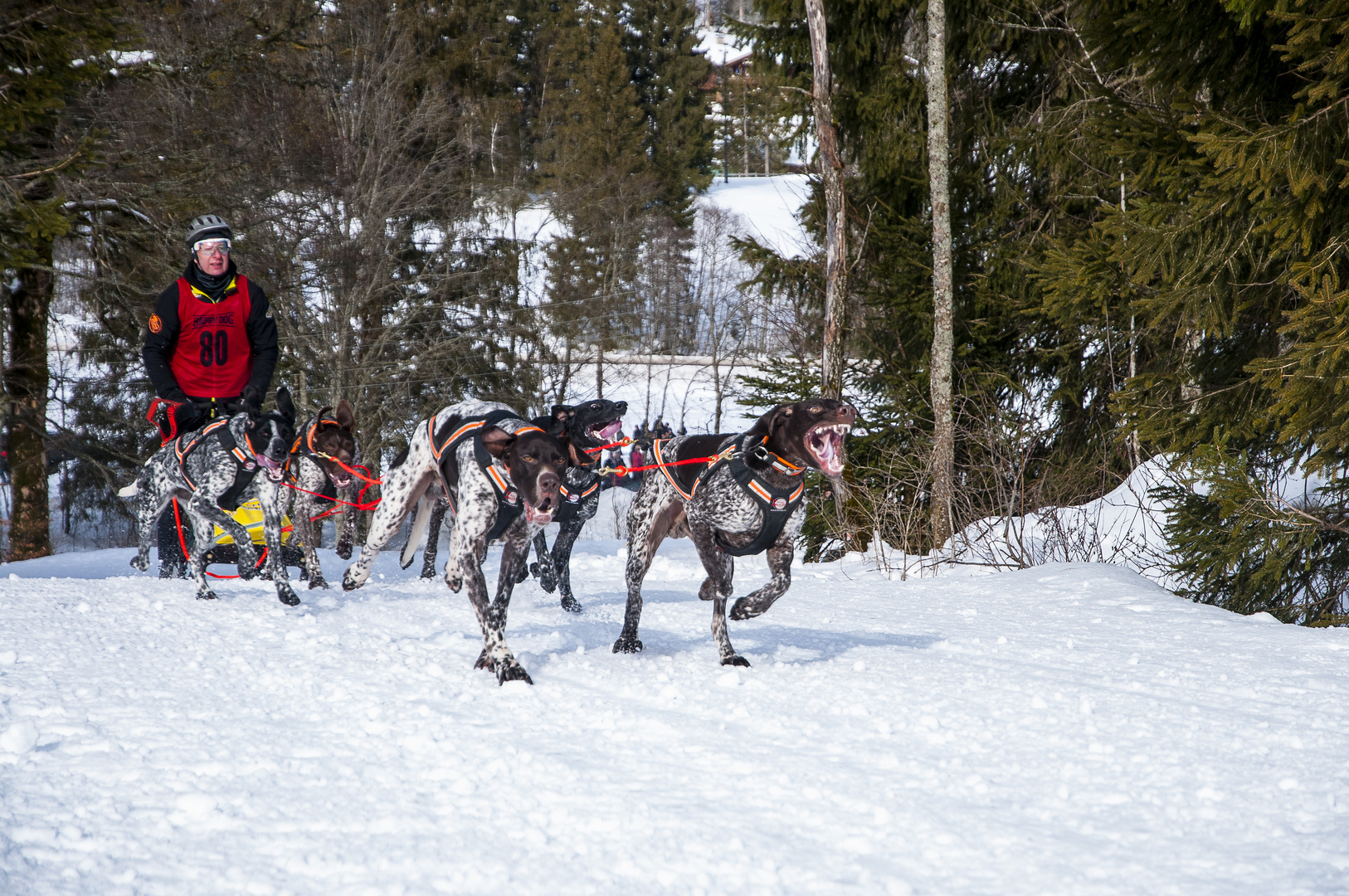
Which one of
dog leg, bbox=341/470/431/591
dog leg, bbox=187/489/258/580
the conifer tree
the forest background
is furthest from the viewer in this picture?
the conifer tree

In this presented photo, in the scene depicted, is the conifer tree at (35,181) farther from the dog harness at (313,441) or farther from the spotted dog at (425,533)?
the spotted dog at (425,533)

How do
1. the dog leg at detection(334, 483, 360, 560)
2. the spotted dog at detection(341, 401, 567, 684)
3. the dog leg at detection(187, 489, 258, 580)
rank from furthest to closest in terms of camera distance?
the dog leg at detection(334, 483, 360, 560), the dog leg at detection(187, 489, 258, 580), the spotted dog at detection(341, 401, 567, 684)

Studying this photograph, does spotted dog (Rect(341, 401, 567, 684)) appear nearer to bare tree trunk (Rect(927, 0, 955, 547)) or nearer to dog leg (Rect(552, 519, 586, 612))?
dog leg (Rect(552, 519, 586, 612))

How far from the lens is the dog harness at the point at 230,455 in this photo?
574 cm

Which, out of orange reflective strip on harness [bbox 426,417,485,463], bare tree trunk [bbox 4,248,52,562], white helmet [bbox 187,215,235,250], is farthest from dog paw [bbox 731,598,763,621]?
bare tree trunk [bbox 4,248,52,562]

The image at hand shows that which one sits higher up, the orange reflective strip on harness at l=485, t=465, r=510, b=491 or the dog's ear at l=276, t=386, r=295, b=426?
the dog's ear at l=276, t=386, r=295, b=426

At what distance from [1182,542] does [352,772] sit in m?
7.06

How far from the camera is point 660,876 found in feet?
7.36

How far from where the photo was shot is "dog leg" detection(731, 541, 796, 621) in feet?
14.1

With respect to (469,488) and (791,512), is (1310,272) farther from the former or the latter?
(469,488)

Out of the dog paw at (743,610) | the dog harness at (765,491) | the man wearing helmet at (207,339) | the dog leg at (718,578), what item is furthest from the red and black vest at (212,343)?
the dog paw at (743,610)

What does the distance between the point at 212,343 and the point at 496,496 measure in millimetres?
3048

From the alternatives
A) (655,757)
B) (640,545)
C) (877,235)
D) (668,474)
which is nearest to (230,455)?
(640,545)

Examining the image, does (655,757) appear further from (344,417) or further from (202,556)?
(344,417)
